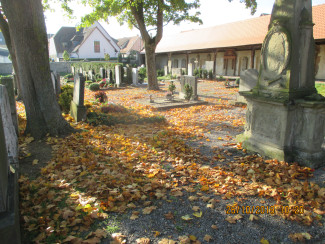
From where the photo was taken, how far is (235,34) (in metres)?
26.7

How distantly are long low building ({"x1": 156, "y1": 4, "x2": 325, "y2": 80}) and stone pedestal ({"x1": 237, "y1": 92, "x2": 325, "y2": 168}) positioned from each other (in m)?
17.2

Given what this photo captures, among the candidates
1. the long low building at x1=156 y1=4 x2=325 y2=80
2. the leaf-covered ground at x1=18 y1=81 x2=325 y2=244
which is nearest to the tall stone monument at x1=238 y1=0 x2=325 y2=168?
the leaf-covered ground at x1=18 y1=81 x2=325 y2=244

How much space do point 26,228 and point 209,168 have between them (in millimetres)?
3025

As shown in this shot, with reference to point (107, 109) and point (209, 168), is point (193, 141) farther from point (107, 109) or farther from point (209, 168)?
point (107, 109)

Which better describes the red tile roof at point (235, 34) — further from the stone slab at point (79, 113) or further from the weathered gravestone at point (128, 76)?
the stone slab at point (79, 113)

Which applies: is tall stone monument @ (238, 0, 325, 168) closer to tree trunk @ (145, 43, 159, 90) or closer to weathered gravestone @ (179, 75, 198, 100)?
weathered gravestone @ (179, 75, 198, 100)

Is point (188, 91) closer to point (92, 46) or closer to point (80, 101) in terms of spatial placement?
point (80, 101)

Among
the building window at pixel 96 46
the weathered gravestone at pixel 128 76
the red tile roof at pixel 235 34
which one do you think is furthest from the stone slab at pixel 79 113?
the building window at pixel 96 46

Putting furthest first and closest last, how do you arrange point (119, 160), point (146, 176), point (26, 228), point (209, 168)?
1. point (119, 160)
2. point (209, 168)
3. point (146, 176)
4. point (26, 228)

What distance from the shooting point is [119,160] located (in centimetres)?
477

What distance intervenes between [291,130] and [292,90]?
2.51ft

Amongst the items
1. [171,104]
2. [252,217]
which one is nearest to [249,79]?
[171,104]

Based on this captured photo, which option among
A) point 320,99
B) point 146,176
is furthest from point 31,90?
point 320,99

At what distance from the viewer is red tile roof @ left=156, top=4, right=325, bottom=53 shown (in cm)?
2074
